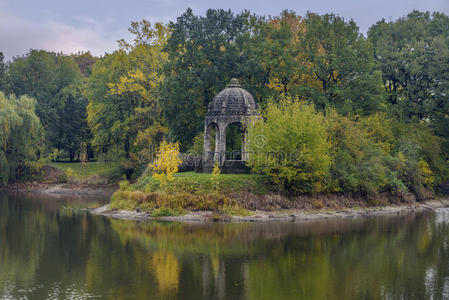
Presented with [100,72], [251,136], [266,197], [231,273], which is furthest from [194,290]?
[100,72]

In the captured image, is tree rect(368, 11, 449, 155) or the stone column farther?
tree rect(368, 11, 449, 155)

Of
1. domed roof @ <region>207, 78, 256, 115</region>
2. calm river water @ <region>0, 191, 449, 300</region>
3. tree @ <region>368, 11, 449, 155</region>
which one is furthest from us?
tree @ <region>368, 11, 449, 155</region>

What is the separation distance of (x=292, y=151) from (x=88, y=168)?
36450 mm

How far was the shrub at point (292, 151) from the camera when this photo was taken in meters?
42.0

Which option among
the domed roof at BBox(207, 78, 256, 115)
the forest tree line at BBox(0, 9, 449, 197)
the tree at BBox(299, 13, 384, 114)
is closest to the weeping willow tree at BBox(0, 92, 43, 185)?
the forest tree line at BBox(0, 9, 449, 197)

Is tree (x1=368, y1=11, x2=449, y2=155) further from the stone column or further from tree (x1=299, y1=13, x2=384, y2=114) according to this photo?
the stone column

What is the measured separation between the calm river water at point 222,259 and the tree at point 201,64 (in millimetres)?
18046

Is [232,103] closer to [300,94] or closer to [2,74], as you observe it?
[300,94]

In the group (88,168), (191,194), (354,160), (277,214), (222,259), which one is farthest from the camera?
(88,168)

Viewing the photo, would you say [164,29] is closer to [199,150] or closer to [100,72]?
[100,72]

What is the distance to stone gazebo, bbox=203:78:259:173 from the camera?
4588cm

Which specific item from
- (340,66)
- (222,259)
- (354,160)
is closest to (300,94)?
(340,66)

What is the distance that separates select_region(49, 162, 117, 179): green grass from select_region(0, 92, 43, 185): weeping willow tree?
5.81 metres

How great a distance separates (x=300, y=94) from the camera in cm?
5381
